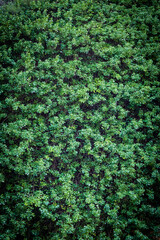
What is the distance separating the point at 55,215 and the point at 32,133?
1877 mm

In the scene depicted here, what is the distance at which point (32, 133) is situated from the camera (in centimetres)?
419

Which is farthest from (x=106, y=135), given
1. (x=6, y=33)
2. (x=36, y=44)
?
(x=6, y=33)

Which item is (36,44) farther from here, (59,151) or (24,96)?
(59,151)

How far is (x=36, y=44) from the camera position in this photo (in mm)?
5289

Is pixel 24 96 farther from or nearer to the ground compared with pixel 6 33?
nearer to the ground

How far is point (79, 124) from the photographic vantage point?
4.75 metres

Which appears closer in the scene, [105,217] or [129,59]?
[105,217]

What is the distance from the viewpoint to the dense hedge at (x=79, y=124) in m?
3.76

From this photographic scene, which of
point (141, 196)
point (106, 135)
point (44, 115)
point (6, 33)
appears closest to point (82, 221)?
point (141, 196)

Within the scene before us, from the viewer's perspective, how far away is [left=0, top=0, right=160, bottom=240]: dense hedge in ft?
12.3

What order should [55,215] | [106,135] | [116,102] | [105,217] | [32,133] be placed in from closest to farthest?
[55,215] → [105,217] → [32,133] → [106,135] → [116,102]

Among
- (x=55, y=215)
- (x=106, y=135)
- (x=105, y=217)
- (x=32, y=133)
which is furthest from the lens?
(x=106, y=135)

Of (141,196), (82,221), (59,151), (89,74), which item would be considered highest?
(89,74)

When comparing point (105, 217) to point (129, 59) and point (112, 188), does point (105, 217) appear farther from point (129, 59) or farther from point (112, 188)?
point (129, 59)
